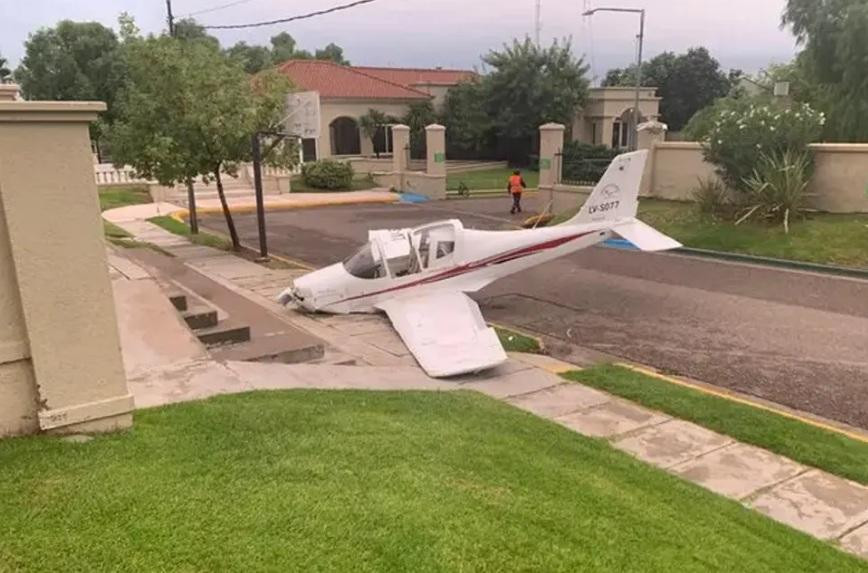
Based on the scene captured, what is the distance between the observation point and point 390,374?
9.02 meters

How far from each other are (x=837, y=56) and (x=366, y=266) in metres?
22.6

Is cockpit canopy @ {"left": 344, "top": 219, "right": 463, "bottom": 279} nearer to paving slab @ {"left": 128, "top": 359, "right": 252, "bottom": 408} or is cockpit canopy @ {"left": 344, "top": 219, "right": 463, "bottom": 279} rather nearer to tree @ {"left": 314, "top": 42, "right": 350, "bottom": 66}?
paving slab @ {"left": 128, "top": 359, "right": 252, "bottom": 408}

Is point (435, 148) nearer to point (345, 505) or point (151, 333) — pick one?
point (151, 333)

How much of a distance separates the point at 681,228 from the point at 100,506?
19161 millimetres

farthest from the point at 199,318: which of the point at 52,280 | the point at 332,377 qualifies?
the point at 52,280

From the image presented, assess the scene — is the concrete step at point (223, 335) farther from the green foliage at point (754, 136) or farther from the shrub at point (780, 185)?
the green foliage at point (754, 136)

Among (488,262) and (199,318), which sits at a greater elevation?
(488,262)

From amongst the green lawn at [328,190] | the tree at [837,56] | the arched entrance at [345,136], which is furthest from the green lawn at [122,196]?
the tree at [837,56]

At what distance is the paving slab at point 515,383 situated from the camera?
346 inches

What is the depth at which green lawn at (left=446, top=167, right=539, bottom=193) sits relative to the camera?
38.4 meters

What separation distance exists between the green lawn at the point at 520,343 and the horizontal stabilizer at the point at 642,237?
10.4ft

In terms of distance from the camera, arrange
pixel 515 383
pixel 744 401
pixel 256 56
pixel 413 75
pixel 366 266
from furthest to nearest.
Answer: pixel 256 56
pixel 413 75
pixel 366 266
pixel 515 383
pixel 744 401

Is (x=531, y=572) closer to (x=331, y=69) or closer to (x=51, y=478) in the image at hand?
(x=51, y=478)

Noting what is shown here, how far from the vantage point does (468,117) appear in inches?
1865
